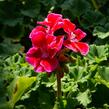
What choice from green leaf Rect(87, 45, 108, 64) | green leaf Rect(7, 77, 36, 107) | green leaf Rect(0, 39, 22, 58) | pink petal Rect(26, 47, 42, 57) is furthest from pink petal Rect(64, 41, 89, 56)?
green leaf Rect(0, 39, 22, 58)

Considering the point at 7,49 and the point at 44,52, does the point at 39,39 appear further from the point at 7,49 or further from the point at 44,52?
the point at 7,49

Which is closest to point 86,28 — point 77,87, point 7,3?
point 7,3

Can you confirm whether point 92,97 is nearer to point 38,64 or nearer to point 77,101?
point 77,101

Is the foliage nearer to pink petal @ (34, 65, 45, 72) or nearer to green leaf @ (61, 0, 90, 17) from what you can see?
green leaf @ (61, 0, 90, 17)

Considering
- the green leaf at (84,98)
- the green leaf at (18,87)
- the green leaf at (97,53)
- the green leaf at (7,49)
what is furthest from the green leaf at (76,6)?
the green leaf at (18,87)

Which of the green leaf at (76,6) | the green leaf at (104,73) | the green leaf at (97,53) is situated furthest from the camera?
the green leaf at (76,6)

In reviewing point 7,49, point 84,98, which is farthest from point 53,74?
point 7,49

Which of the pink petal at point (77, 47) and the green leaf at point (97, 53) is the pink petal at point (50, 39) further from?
the green leaf at point (97, 53)
